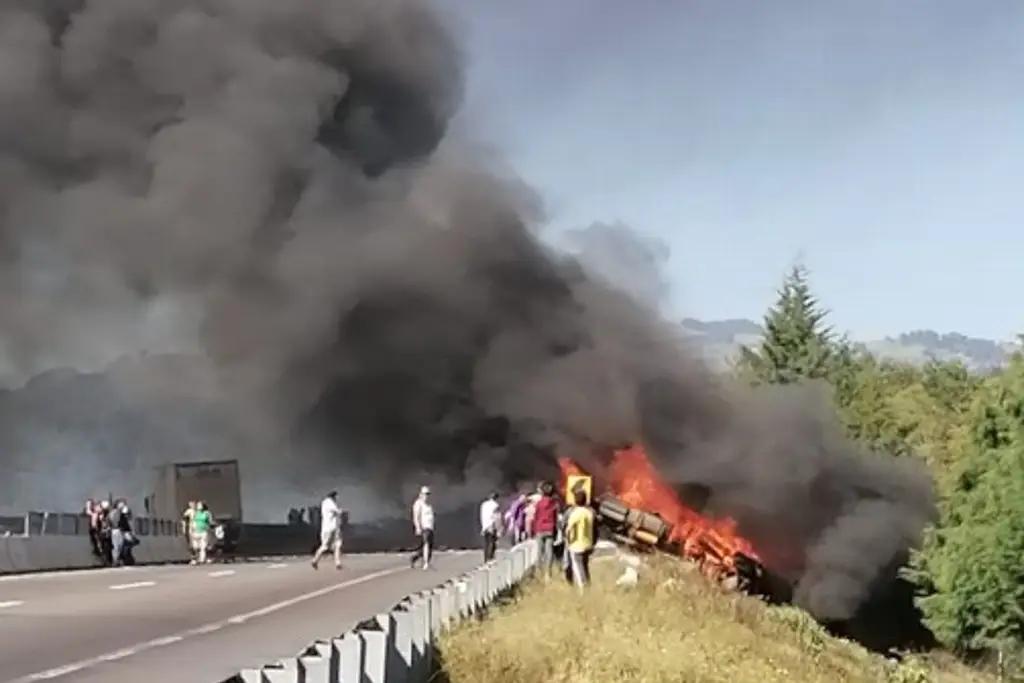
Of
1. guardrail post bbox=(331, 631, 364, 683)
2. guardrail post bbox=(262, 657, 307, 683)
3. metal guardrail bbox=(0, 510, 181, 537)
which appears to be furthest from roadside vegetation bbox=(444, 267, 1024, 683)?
metal guardrail bbox=(0, 510, 181, 537)

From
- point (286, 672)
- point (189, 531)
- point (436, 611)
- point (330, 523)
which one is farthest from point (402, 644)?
point (189, 531)

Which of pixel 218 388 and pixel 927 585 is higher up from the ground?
pixel 218 388

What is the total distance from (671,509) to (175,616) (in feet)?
91.6

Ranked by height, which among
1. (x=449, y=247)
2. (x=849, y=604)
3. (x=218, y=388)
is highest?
(x=449, y=247)

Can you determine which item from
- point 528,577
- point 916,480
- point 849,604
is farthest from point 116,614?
point 916,480

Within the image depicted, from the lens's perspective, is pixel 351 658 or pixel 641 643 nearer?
pixel 351 658

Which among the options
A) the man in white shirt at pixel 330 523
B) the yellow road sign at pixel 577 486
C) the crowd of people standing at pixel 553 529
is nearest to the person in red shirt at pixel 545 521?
the crowd of people standing at pixel 553 529

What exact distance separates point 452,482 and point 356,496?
6.06m

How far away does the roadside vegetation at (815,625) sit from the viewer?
15.9 metres

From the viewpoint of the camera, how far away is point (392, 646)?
1094 centimetres

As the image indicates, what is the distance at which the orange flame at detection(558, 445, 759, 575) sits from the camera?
1836 inches

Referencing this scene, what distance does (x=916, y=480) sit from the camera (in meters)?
55.5

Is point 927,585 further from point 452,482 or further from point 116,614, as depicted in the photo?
point 116,614

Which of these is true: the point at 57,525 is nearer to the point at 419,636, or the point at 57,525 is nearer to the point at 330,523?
the point at 330,523
